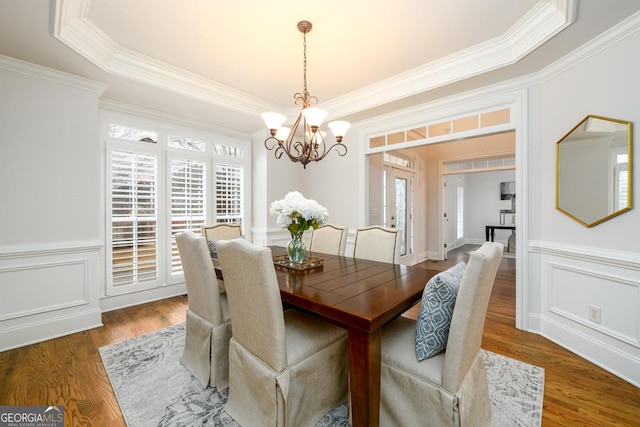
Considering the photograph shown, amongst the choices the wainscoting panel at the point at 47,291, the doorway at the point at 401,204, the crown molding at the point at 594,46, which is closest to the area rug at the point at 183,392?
the wainscoting panel at the point at 47,291

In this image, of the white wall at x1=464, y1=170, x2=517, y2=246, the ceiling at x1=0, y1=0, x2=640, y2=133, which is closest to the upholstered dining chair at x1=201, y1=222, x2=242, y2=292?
the ceiling at x1=0, y1=0, x2=640, y2=133

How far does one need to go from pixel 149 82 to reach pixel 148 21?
0.76 meters

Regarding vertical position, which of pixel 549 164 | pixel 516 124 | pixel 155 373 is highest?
pixel 516 124

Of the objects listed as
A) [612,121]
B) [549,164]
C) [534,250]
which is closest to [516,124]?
[549,164]

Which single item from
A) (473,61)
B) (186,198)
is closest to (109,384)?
(186,198)

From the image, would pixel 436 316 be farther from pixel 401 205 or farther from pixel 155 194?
pixel 401 205

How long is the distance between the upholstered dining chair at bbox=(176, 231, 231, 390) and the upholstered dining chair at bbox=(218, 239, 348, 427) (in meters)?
0.24

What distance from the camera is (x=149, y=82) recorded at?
2.76 metres

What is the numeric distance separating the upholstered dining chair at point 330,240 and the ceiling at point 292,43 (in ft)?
5.30

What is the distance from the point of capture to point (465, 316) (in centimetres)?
115

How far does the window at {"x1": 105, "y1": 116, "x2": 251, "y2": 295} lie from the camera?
3189 millimetres

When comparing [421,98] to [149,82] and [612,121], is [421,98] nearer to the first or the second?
[612,121]

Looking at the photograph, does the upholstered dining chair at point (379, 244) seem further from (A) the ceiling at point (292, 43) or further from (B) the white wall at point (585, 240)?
A: (A) the ceiling at point (292, 43)

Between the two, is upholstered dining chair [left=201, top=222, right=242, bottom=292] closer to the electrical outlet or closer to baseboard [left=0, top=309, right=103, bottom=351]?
baseboard [left=0, top=309, right=103, bottom=351]
